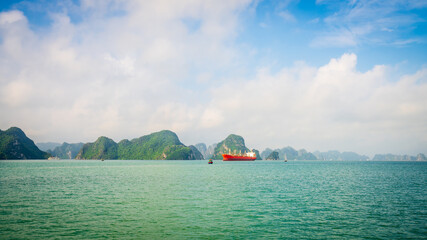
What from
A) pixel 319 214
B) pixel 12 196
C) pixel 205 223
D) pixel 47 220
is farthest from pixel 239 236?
pixel 12 196

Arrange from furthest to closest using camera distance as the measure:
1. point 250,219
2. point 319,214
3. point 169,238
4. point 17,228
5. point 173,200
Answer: point 173,200
point 319,214
point 250,219
point 17,228
point 169,238

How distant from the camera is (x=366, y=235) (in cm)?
2262

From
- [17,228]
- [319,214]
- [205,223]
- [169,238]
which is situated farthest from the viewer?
[319,214]

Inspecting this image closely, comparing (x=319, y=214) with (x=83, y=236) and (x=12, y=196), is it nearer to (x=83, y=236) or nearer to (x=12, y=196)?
(x=83, y=236)

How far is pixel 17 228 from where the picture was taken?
933 inches

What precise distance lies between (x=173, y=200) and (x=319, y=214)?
22.1m

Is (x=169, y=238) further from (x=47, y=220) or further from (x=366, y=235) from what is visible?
(x=366, y=235)

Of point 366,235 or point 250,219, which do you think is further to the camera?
point 250,219

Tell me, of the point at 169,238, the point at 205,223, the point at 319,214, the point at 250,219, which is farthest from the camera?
the point at 319,214

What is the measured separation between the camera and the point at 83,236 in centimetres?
2175

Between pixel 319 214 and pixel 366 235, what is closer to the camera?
pixel 366 235

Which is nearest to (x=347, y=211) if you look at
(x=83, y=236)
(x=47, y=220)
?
(x=83, y=236)

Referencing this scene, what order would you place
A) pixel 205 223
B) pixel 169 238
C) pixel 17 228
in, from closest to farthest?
pixel 169 238 < pixel 17 228 < pixel 205 223

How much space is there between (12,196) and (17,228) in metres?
24.4
